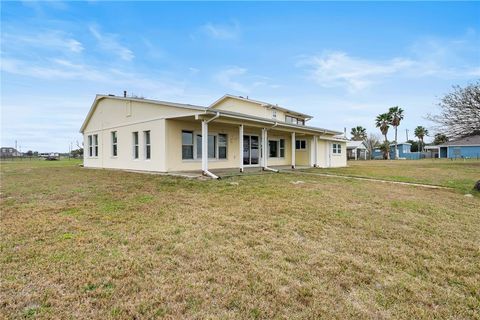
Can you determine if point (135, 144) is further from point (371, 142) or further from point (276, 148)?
point (371, 142)

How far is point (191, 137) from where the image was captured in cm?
1342

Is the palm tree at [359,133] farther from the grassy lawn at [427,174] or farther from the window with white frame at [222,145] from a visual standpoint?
the window with white frame at [222,145]

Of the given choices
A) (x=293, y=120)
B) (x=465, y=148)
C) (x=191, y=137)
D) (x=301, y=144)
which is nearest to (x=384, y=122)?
(x=465, y=148)

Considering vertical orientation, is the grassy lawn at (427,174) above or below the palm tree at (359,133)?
below

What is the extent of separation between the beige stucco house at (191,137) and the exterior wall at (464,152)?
117 ft

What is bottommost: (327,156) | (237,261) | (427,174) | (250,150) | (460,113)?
(237,261)

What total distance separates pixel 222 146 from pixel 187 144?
2.20 meters

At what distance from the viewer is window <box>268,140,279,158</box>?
60.1 feet

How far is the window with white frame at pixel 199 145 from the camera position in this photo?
13211 mm

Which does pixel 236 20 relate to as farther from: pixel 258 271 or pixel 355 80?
pixel 258 271

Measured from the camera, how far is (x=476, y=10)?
1215 centimetres

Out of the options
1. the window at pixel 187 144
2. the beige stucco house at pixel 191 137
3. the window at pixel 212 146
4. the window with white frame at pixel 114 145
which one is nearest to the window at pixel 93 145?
Result: the beige stucco house at pixel 191 137

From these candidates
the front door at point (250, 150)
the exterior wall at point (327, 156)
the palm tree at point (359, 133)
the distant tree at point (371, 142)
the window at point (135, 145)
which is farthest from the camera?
the palm tree at point (359, 133)

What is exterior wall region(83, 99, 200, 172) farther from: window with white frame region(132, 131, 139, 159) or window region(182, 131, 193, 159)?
window region(182, 131, 193, 159)
